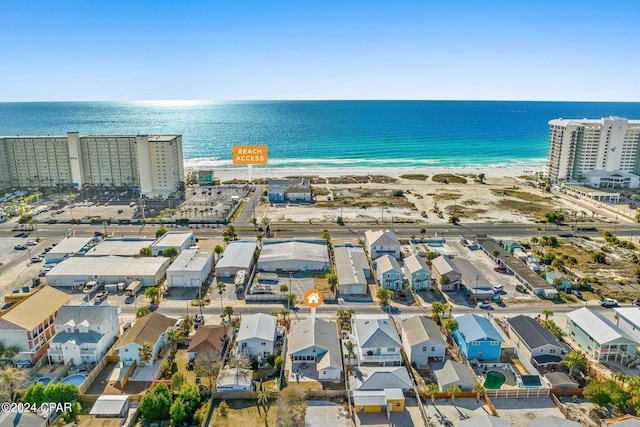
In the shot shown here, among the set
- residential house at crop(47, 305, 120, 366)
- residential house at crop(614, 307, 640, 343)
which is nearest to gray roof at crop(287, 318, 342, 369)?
residential house at crop(47, 305, 120, 366)

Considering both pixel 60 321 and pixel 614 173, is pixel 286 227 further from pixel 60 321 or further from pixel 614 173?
pixel 614 173

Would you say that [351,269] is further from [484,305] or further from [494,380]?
[494,380]

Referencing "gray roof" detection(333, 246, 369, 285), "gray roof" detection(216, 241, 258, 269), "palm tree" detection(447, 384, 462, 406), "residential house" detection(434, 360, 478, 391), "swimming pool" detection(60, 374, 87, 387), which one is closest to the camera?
"palm tree" detection(447, 384, 462, 406)

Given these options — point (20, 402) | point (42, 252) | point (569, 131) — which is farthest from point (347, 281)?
point (569, 131)

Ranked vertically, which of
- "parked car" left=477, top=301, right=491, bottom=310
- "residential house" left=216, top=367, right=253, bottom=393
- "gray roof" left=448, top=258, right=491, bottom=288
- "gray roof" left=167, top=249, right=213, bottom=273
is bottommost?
"parked car" left=477, top=301, right=491, bottom=310

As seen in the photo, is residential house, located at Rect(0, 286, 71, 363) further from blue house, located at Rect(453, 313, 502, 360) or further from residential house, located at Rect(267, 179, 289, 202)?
residential house, located at Rect(267, 179, 289, 202)

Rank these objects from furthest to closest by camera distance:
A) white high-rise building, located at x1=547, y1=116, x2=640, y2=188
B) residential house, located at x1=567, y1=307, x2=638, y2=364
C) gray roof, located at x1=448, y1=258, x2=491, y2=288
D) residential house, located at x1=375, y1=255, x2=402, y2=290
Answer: white high-rise building, located at x1=547, y1=116, x2=640, y2=188 < residential house, located at x1=375, y1=255, x2=402, y2=290 < gray roof, located at x1=448, y1=258, x2=491, y2=288 < residential house, located at x1=567, y1=307, x2=638, y2=364
